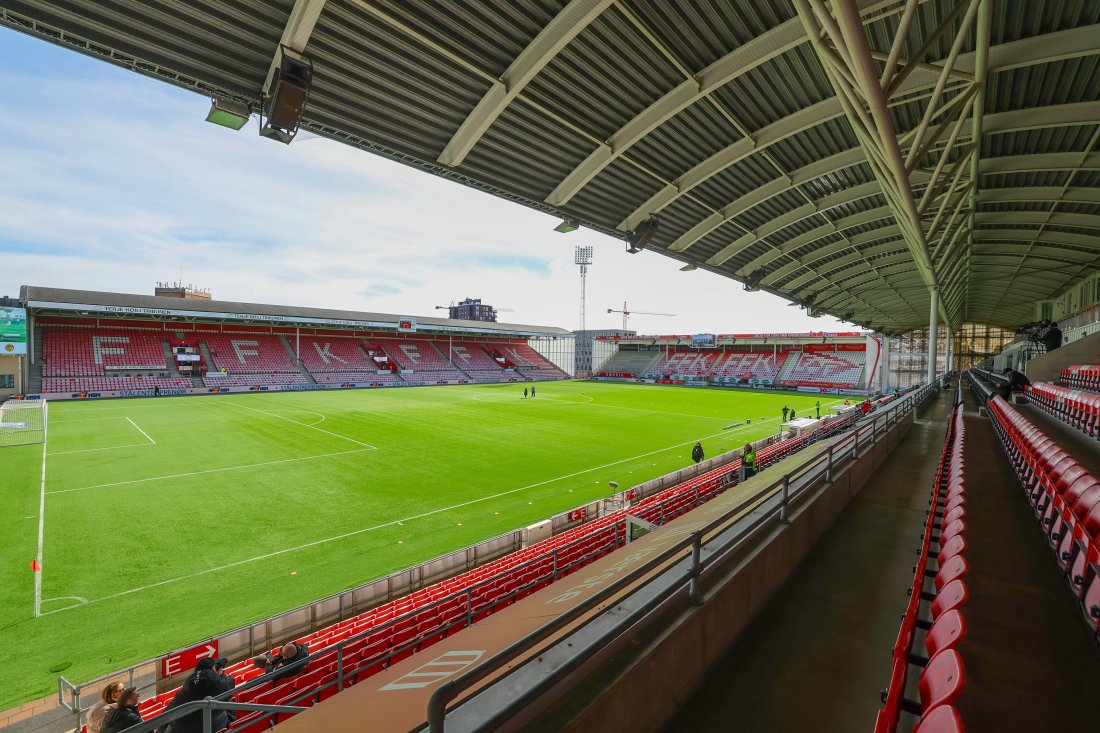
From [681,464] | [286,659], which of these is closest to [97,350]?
[681,464]

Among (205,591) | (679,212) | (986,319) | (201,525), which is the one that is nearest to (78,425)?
(201,525)

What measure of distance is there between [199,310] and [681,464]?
4392 cm

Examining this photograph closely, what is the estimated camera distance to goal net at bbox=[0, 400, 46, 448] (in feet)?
64.6

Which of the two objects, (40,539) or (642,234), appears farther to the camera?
(642,234)

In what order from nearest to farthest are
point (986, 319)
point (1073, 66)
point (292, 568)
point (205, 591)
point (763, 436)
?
1. point (1073, 66)
2. point (205, 591)
3. point (292, 568)
4. point (763, 436)
5. point (986, 319)

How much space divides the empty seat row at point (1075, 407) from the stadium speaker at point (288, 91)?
1358cm

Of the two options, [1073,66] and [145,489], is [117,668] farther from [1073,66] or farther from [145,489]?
[1073,66]

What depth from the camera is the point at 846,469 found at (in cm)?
618

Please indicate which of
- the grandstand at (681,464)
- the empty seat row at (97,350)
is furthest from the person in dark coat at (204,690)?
the empty seat row at (97,350)

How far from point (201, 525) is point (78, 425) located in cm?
1983

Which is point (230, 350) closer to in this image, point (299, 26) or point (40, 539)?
point (40, 539)

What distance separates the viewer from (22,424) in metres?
21.4

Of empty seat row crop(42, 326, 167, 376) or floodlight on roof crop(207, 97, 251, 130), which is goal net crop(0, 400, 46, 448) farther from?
floodlight on roof crop(207, 97, 251, 130)

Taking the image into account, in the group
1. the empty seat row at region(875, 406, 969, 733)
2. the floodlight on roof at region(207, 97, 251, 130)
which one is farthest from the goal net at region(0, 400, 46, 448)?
the empty seat row at region(875, 406, 969, 733)
